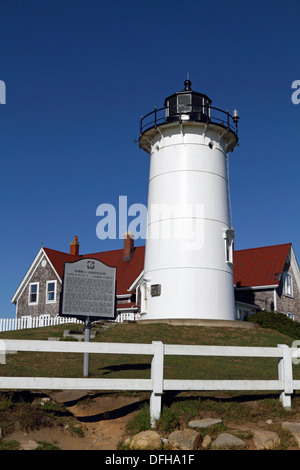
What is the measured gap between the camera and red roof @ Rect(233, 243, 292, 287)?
3650cm

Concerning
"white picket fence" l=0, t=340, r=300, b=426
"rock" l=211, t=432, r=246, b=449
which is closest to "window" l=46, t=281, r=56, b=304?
"white picket fence" l=0, t=340, r=300, b=426

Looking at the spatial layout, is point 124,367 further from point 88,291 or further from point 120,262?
point 120,262

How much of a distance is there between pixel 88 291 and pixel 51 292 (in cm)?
2405

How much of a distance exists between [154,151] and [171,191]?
138 inches

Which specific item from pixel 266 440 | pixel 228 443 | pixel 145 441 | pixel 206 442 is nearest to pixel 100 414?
pixel 145 441

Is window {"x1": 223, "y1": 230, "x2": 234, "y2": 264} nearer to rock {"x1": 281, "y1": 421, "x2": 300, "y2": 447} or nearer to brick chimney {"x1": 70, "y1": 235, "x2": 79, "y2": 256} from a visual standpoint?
brick chimney {"x1": 70, "y1": 235, "x2": 79, "y2": 256}

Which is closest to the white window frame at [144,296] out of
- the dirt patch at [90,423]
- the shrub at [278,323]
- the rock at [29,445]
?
the shrub at [278,323]

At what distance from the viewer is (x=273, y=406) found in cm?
1008

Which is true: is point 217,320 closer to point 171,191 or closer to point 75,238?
point 171,191

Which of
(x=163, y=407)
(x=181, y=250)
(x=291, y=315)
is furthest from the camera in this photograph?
(x=291, y=315)

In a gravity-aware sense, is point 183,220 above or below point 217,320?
above

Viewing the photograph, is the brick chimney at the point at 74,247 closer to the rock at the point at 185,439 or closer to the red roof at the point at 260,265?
the red roof at the point at 260,265

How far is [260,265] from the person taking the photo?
38.3 metres

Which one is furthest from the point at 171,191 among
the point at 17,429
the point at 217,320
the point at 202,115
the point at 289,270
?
the point at 17,429
